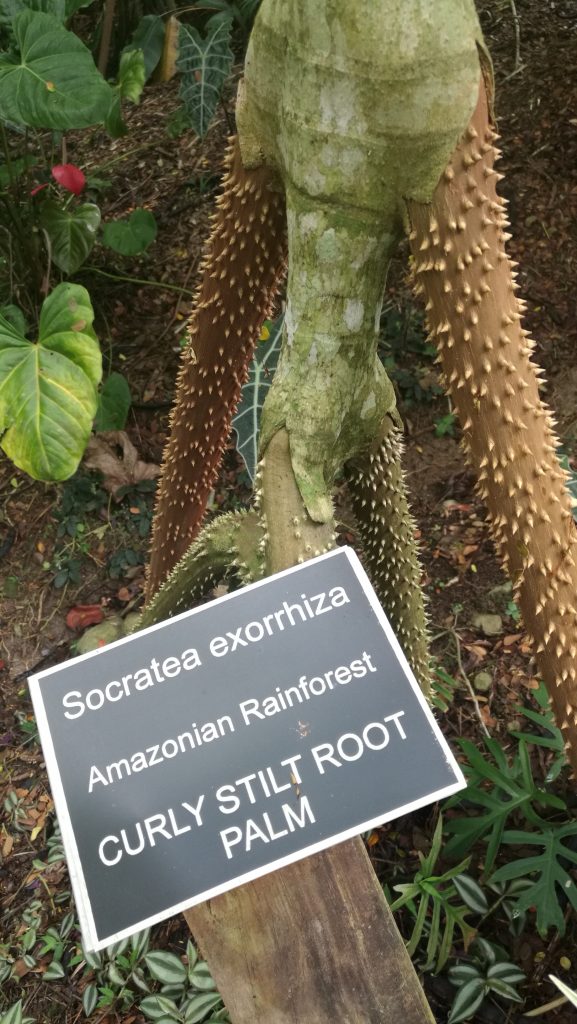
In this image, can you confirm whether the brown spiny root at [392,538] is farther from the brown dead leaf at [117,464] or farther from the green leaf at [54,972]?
the brown dead leaf at [117,464]

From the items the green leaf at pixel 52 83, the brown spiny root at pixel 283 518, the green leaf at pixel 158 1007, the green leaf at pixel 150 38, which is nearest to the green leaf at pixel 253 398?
the green leaf at pixel 52 83

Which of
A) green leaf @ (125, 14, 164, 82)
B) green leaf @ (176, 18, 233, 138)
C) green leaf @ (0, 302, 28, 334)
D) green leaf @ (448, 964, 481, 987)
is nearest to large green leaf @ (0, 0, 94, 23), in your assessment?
green leaf @ (176, 18, 233, 138)

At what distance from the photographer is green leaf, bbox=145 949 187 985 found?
1.42 metres

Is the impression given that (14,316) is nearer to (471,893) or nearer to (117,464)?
(117,464)

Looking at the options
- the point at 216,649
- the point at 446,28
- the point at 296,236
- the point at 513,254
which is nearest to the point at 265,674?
the point at 216,649

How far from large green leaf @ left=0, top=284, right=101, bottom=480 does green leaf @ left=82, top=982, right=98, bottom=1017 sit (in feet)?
3.34

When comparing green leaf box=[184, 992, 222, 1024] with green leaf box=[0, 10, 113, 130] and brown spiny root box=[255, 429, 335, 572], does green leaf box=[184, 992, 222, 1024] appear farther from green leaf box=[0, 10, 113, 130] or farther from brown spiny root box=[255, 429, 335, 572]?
green leaf box=[0, 10, 113, 130]

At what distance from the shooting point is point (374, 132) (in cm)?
66

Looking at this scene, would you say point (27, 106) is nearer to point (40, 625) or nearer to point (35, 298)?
point (35, 298)

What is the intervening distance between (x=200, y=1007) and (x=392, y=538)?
0.95 m

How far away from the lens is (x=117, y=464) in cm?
232

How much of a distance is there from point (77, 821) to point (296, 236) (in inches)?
23.6

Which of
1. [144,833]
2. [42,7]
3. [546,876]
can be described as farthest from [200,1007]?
[42,7]

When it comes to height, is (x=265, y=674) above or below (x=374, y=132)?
below
